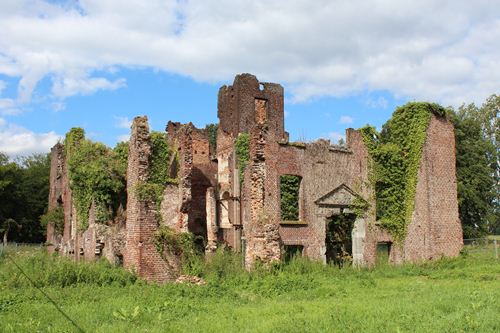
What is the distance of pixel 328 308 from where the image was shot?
1154 cm

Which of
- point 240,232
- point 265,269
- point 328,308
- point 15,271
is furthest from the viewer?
point 240,232

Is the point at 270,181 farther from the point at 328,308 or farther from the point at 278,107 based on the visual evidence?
the point at 278,107

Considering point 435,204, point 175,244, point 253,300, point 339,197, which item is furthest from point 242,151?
point 253,300

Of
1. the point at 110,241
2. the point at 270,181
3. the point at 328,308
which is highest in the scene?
the point at 270,181

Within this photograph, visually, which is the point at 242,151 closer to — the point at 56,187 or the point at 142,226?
the point at 142,226

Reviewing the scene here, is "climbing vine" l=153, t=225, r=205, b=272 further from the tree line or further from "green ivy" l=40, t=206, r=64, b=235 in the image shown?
the tree line

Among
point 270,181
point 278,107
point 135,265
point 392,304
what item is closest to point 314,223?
point 270,181

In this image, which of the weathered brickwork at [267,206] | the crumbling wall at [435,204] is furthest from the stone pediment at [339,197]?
→ the crumbling wall at [435,204]

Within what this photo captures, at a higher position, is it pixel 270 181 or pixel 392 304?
pixel 270 181

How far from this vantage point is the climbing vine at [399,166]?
77.0 ft

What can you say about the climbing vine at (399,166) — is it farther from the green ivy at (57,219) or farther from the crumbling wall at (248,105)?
the green ivy at (57,219)

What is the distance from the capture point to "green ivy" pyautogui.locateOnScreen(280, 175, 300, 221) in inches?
925

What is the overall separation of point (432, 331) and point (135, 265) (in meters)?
10.8

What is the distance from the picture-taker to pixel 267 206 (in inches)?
808
